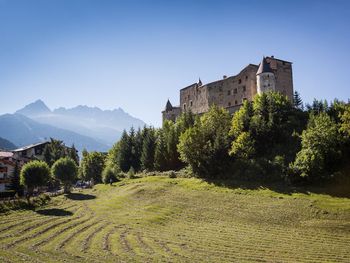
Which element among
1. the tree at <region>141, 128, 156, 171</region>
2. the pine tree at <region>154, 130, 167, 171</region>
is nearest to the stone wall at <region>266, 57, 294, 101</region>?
the pine tree at <region>154, 130, 167, 171</region>

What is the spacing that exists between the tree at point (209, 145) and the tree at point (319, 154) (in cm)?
1791

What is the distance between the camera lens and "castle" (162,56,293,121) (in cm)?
9600

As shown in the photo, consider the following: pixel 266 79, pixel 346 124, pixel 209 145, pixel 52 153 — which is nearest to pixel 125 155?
pixel 52 153

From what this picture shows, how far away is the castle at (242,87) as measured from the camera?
3780 inches

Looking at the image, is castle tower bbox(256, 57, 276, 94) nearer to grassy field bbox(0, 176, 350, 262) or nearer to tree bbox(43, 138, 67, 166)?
grassy field bbox(0, 176, 350, 262)

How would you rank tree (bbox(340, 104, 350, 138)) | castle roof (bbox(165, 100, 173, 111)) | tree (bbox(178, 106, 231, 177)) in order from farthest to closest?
1. castle roof (bbox(165, 100, 173, 111))
2. tree (bbox(178, 106, 231, 177))
3. tree (bbox(340, 104, 350, 138))

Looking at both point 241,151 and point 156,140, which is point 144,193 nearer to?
point 241,151

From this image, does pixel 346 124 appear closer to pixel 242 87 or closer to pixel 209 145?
pixel 209 145

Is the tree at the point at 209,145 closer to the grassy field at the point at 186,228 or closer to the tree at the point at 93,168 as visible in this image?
the grassy field at the point at 186,228

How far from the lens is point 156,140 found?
105m

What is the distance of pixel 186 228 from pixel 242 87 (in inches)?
2810

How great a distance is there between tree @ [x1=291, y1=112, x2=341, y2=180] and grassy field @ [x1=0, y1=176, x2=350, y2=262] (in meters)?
6.47

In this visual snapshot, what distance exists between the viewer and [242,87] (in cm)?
10762

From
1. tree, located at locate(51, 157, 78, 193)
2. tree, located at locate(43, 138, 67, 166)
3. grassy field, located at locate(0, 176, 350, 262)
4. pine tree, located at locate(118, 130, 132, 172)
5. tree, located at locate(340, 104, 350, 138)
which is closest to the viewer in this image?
grassy field, located at locate(0, 176, 350, 262)
